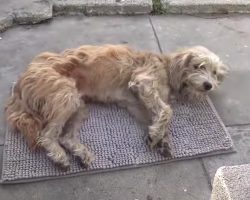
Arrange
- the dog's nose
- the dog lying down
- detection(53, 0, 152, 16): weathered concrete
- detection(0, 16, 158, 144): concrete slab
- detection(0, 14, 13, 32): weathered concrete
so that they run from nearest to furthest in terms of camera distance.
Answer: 1. the dog lying down
2. the dog's nose
3. detection(0, 16, 158, 144): concrete slab
4. detection(0, 14, 13, 32): weathered concrete
5. detection(53, 0, 152, 16): weathered concrete

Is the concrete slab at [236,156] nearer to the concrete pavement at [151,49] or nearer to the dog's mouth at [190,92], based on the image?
the concrete pavement at [151,49]

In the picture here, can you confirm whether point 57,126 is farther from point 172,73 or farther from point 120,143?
point 172,73

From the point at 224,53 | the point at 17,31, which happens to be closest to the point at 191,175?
the point at 224,53

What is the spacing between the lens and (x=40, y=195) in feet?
10.0

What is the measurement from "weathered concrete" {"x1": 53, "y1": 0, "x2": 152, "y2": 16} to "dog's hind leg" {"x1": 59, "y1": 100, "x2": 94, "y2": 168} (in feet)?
5.54

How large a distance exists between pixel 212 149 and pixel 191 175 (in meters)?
0.31

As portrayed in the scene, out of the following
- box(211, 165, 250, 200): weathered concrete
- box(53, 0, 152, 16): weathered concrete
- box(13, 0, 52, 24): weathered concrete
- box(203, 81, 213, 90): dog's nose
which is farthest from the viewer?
box(53, 0, 152, 16): weathered concrete

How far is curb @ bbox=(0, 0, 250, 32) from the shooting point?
15.6 feet

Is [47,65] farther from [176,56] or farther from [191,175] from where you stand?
[191,175]

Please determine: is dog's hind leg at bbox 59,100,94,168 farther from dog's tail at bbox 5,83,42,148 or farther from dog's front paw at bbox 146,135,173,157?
dog's front paw at bbox 146,135,173,157

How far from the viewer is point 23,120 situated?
11.0 feet

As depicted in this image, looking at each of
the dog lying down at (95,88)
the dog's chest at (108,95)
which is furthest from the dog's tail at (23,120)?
the dog's chest at (108,95)

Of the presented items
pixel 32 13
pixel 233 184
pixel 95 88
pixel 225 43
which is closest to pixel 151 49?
pixel 225 43

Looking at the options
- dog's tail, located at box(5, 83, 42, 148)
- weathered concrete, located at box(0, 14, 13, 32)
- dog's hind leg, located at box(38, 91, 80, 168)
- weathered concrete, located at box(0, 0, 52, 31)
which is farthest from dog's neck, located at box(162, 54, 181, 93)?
weathered concrete, located at box(0, 14, 13, 32)
